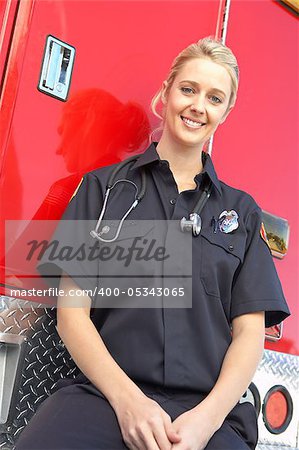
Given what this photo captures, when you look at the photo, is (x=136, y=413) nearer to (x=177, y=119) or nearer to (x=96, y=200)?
(x=96, y=200)

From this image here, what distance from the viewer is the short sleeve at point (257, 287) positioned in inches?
75.8

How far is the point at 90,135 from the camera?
82.5 inches

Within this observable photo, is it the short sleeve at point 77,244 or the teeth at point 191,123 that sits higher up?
the teeth at point 191,123

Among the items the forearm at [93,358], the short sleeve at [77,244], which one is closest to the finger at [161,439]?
the forearm at [93,358]

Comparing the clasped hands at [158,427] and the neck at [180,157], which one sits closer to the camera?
the clasped hands at [158,427]

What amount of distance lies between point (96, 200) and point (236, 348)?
1.78ft

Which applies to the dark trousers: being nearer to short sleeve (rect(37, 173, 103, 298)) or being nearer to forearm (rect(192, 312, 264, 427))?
forearm (rect(192, 312, 264, 427))

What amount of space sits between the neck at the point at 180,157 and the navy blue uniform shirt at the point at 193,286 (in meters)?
0.04

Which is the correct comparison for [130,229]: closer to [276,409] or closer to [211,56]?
[211,56]

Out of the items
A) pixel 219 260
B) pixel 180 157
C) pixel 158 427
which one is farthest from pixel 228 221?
pixel 158 427

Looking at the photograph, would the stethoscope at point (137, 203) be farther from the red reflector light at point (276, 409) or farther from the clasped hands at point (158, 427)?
the red reflector light at point (276, 409)

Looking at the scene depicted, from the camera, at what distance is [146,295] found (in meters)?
1.85

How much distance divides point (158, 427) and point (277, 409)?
0.96 metres

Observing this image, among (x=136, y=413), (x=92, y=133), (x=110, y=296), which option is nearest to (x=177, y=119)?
(x=92, y=133)
